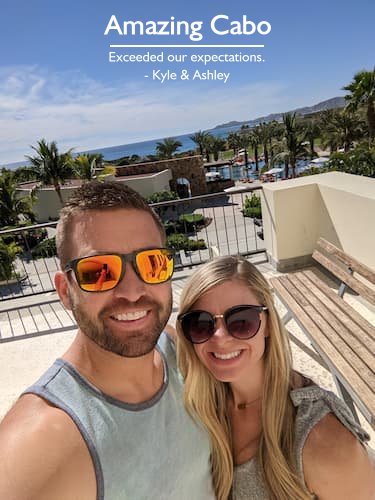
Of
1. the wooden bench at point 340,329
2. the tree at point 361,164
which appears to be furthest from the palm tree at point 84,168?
the wooden bench at point 340,329

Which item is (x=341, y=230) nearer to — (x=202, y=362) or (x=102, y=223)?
(x=202, y=362)

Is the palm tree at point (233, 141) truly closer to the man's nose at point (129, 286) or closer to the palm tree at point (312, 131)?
the palm tree at point (312, 131)

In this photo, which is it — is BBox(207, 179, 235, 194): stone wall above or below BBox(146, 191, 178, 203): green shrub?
below

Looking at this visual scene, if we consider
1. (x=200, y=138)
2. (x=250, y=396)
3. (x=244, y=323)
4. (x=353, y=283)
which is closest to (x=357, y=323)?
(x=353, y=283)

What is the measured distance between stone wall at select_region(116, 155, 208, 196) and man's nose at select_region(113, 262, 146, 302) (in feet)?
106

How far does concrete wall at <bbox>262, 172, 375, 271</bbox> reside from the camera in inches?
148

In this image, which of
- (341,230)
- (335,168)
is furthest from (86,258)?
(335,168)

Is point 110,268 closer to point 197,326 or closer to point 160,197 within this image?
point 197,326

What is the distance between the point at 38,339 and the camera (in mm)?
4277

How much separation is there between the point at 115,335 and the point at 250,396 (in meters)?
0.83

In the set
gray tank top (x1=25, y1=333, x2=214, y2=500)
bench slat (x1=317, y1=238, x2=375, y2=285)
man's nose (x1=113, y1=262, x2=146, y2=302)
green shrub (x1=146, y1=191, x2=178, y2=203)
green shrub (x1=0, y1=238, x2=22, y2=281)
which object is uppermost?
man's nose (x1=113, y1=262, x2=146, y2=302)

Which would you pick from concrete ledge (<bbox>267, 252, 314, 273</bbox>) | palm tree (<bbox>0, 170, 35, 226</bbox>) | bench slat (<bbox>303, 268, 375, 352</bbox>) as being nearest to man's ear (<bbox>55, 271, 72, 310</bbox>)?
bench slat (<bbox>303, 268, 375, 352</bbox>)

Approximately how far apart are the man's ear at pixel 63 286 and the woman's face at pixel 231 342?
24.2 inches

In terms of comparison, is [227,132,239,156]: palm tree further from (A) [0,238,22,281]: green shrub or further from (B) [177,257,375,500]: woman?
(B) [177,257,375,500]: woman
